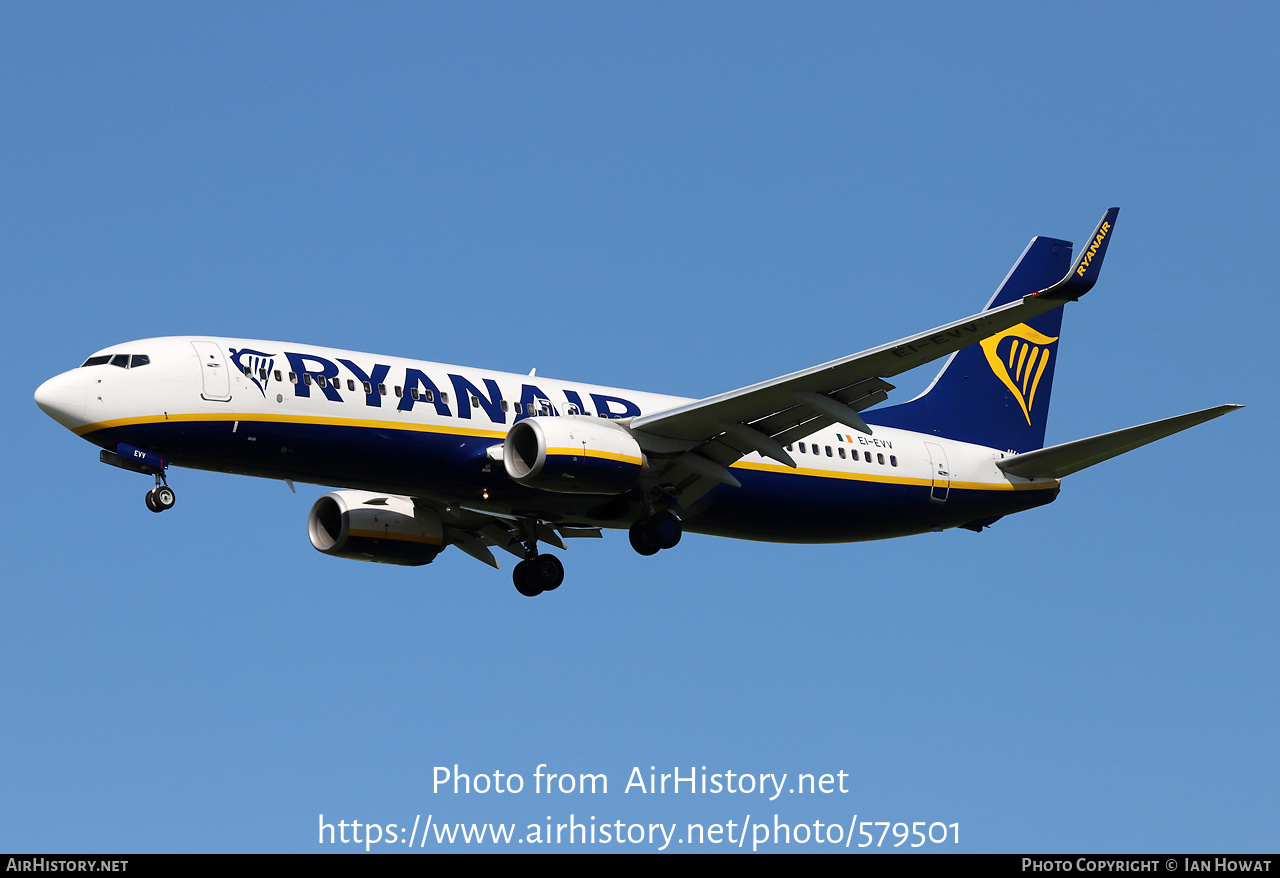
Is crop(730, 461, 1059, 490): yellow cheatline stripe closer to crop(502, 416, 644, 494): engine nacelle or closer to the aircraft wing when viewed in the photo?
the aircraft wing

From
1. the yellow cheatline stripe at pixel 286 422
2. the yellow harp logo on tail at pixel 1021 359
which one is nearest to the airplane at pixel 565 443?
the yellow cheatline stripe at pixel 286 422

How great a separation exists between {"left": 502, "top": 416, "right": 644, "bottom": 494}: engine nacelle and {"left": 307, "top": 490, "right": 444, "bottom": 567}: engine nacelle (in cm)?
570

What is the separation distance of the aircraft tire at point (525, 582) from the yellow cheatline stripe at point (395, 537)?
6.59 feet

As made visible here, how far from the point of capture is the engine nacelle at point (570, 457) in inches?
1159

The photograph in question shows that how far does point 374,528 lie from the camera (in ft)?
114

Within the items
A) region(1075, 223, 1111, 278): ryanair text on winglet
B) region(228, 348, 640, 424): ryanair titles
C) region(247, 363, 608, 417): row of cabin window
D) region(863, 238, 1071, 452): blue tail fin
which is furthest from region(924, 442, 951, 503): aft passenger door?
region(247, 363, 608, 417): row of cabin window

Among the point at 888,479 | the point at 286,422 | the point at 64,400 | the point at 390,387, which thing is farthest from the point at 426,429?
the point at 888,479

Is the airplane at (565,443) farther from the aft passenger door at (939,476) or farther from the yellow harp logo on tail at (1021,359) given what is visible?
the yellow harp logo on tail at (1021,359)

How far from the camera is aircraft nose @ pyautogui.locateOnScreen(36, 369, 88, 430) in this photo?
27.6 metres

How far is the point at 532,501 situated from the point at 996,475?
40.9 ft

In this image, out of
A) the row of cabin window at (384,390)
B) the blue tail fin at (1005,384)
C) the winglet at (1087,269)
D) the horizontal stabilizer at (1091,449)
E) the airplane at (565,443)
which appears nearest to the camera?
the winglet at (1087,269)

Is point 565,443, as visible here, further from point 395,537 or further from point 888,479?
point 888,479
